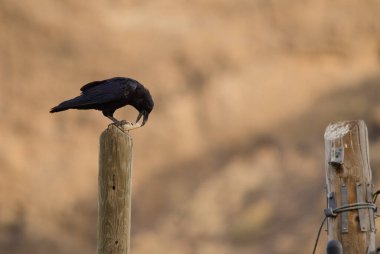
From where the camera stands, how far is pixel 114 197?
3965mm

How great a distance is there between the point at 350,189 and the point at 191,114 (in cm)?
1131

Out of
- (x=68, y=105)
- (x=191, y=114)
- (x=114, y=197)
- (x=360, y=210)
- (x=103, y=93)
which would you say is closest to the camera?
(x=114, y=197)

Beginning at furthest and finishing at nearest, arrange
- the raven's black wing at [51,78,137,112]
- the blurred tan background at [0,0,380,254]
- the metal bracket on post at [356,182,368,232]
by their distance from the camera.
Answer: the blurred tan background at [0,0,380,254] < the raven's black wing at [51,78,137,112] < the metal bracket on post at [356,182,368,232]

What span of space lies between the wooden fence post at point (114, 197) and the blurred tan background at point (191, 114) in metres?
9.95

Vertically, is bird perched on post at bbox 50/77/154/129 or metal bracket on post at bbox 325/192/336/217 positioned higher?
bird perched on post at bbox 50/77/154/129

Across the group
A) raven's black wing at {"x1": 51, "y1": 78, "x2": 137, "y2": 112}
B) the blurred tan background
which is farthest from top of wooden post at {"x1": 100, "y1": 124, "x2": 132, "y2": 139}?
the blurred tan background

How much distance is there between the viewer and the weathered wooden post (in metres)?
4.08

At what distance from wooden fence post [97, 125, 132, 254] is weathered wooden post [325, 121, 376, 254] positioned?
3.05 ft

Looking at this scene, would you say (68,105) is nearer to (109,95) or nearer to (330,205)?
(109,95)

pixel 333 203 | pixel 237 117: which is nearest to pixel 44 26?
pixel 237 117

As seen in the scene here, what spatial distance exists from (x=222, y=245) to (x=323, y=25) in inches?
173

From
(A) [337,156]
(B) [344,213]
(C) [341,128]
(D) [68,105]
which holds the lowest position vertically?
(B) [344,213]

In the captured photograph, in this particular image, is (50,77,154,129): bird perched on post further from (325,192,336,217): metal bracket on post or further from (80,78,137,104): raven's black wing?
(325,192,336,217): metal bracket on post

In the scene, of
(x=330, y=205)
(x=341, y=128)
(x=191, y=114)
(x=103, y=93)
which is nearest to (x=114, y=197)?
(x=330, y=205)
